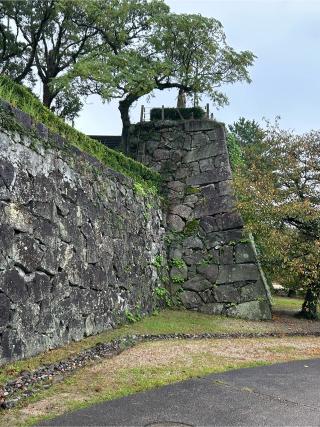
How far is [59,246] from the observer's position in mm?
7605

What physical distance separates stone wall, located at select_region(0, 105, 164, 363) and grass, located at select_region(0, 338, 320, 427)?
1100mm

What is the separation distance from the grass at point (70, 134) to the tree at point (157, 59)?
3.36 m

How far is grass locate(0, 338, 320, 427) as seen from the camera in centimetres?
478

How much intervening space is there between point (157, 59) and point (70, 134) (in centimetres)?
969

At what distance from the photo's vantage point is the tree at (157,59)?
51.9ft

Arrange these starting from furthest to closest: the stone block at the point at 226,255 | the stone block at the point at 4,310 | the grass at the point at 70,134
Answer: the stone block at the point at 226,255, the grass at the point at 70,134, the stone block at the point at 4,310

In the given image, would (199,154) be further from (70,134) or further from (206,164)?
(70,134)

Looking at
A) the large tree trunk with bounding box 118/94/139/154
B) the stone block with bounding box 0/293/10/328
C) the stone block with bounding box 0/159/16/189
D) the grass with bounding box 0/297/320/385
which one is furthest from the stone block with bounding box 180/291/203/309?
the stone block with bounding box 0/159/16/189

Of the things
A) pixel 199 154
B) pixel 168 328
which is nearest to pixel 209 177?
pixel 199 154

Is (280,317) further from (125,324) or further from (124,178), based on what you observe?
(124,178)

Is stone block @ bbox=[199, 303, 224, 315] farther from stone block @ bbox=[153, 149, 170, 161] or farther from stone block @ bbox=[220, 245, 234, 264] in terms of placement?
stone block @ bbox=[153, 149, 170, 161]

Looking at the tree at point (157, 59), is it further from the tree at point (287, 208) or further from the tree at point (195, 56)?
the tree at point (287, 208)

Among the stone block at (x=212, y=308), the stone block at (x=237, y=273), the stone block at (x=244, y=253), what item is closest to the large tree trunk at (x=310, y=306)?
the stone block at (x=237, y=273)

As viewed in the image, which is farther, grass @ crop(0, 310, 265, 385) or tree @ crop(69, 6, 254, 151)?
tree @ crop(69, 6, 254, 151)
